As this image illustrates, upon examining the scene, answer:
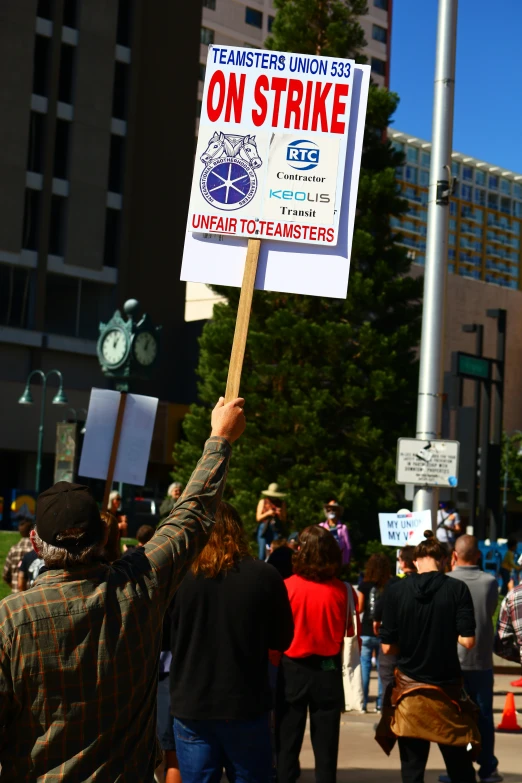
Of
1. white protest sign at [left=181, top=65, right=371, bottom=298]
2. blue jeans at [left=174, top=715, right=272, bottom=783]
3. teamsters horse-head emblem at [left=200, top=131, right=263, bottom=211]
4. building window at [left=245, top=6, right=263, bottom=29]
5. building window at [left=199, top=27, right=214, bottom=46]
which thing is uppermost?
building window at [left=245, top=6, right=263, bottom=29]

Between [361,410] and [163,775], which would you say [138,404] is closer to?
[163,775]

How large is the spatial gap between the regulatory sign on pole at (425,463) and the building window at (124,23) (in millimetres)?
44771

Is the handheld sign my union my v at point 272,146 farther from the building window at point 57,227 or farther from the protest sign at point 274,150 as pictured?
the building window at point 57,227

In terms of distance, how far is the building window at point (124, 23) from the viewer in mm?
53969

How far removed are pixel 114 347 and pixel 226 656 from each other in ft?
83.4

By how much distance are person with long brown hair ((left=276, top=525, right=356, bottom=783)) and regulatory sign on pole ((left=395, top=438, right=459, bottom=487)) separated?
17.7 feet

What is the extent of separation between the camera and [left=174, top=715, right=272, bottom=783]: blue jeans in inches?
211

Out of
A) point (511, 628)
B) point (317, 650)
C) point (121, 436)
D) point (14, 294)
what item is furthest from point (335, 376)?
point (14, 294)

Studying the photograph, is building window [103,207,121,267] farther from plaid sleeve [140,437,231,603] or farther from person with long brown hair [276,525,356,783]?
plaid sleeve [140,437,231,603]

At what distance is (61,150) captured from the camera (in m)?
51.5

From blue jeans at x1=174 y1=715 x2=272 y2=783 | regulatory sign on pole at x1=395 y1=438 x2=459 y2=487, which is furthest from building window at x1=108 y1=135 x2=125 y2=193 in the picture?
blue jeans at x1=174 y1=715 x2=272 y2=783

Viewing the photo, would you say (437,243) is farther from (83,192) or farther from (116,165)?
(116,165)

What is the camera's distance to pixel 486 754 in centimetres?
898

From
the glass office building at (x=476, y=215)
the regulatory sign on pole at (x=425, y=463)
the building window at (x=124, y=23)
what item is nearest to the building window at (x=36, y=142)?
the building window at (x=124, y=23)
